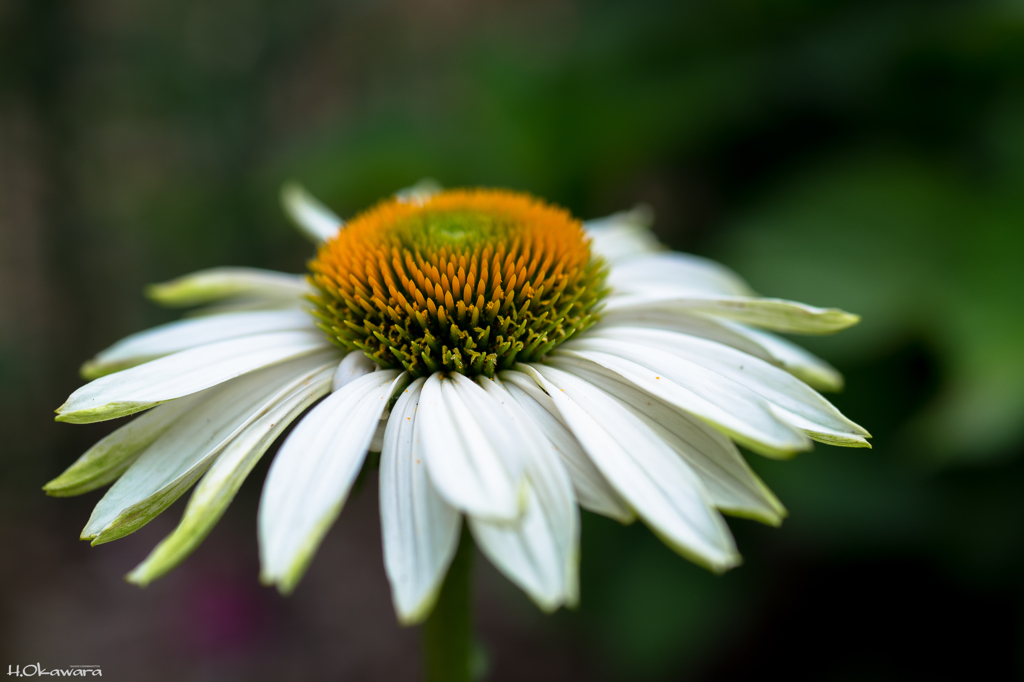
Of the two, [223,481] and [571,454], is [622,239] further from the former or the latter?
[223,481]

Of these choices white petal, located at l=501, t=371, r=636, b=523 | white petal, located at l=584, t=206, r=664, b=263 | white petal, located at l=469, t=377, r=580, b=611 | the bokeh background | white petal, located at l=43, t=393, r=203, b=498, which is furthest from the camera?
the bokeh background

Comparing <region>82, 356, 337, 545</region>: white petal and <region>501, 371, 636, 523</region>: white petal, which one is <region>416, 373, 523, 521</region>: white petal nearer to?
<region>501, 371, 636, 523</region>: white petal

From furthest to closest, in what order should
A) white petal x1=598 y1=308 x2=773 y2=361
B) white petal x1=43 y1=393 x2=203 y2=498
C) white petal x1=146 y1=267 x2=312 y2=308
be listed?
white petal x1=146 y1=267 x2=312 y2=308
white petal x1=598 y1=308 x2=773 y2=361
white petal x1=43 y1=393 x2=203 y2=498

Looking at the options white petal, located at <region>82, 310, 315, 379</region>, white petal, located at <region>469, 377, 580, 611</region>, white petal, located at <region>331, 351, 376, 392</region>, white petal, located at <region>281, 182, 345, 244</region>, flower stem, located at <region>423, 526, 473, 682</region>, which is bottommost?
flower stem, located at <region>423, 526, 473, 682</region>

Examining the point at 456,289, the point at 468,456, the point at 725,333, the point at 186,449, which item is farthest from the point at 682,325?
the point at 186,449

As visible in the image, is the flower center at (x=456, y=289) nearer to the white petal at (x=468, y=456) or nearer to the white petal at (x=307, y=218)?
the white petal at (x=468, y=456)

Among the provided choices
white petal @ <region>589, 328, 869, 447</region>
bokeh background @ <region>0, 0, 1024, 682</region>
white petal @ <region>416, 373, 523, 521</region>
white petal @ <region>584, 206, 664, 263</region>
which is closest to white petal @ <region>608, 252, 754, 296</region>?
white petal @ <region>584, 206, 664, 263</region>
